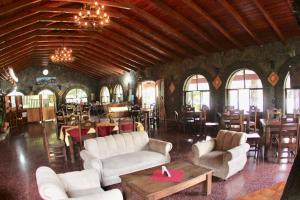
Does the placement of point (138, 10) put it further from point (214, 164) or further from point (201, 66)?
point (214, 164)

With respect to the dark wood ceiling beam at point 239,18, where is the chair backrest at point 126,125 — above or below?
below

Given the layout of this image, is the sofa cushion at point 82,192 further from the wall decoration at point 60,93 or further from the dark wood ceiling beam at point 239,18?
the wall decoration at point 60,93

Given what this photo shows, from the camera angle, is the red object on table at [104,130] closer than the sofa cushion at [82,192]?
No

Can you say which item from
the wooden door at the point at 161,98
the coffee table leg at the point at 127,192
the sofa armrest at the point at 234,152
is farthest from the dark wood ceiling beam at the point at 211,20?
the wooden door at the point at 161,98

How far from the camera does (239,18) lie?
21.1ft

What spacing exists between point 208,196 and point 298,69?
2.86 m

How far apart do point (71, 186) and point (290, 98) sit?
730cm

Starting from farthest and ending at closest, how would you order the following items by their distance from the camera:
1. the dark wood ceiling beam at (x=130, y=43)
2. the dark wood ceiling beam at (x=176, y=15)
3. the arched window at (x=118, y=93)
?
the arched window at (x=118, y=93) < the dark wood ceiling beam at (x=130, y=43) < the dark wood ceiling beam at (x=176, y=15)

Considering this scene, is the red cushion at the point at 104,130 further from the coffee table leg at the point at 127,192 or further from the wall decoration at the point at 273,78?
the wall decoration at the point at 273,78

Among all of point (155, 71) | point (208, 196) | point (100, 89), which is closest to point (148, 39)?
point (155, 71)

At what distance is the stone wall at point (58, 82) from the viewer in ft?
59.9

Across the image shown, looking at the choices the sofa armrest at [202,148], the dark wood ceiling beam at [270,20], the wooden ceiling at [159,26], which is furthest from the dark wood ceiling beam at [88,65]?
the sofa armrest at [202,148]

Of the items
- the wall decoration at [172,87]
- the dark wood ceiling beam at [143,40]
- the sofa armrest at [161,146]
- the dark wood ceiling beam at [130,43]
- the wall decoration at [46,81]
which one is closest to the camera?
the sofa armrest at [161,146]

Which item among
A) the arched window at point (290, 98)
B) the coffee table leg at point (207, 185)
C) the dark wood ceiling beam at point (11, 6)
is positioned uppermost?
the dark wood ceiling beam at point (11, 6)
